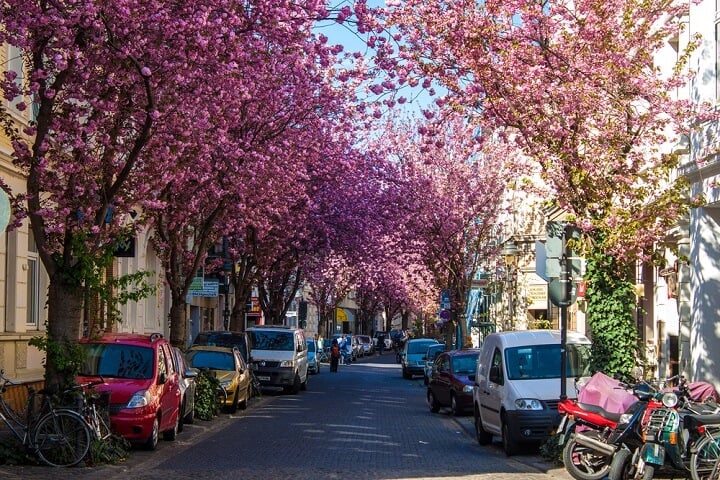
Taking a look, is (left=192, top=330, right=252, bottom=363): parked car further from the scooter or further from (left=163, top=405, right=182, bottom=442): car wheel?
the scooter

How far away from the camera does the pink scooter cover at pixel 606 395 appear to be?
1366 centimetres

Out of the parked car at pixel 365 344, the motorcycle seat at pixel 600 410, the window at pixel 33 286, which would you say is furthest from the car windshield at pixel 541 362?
the parked car at pixel 365 344

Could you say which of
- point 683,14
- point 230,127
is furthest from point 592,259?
point 230,127

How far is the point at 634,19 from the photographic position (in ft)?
57.3

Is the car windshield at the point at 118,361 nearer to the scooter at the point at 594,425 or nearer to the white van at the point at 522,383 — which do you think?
the white van at the point at 522,383

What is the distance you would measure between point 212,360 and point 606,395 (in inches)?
604

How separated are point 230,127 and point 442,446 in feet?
29.0

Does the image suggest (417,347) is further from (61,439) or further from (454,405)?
(61,439)

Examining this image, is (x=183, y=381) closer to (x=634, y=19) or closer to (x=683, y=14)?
(x=634, y=19)

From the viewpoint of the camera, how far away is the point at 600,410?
13672 mm

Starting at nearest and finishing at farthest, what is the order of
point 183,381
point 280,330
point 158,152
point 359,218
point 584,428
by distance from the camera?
point 584,428, point 158,152, point 183,381, point 280,330, point 359,218

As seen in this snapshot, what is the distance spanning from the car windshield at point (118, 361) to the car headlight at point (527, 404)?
224 inches

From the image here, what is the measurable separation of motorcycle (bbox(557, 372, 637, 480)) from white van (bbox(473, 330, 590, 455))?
9.98 feet

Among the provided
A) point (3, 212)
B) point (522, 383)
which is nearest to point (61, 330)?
point (3, 212)
